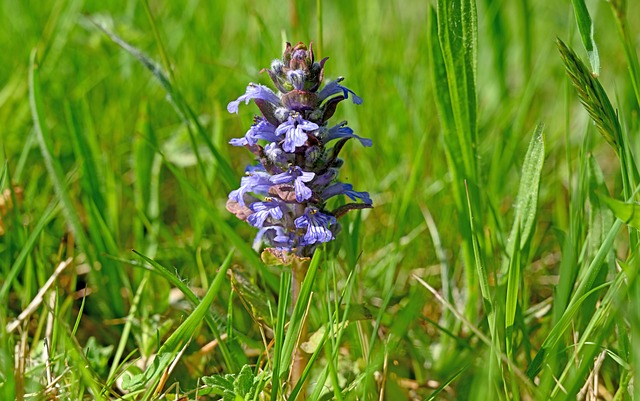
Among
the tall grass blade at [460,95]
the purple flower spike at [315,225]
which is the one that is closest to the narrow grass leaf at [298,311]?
the purple flower spike at [315,225]

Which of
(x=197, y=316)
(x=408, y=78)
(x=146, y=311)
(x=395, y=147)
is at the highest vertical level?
(x=408, y=78)

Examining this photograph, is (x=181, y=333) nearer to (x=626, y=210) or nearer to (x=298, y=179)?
(x=298, y=179)

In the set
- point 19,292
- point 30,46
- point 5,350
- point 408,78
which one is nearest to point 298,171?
point 5,350

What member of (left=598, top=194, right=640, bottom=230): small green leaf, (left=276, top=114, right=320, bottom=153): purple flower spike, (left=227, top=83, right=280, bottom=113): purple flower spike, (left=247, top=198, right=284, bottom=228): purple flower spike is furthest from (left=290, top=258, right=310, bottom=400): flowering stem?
(left=598, top=194, right=640, bottom=230): small green leaf

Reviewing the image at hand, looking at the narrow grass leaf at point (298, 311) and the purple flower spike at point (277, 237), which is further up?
the purple flower spike at point (277, 237)

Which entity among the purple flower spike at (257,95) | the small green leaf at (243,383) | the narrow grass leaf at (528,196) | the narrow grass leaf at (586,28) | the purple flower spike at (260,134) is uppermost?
the narrow grass leaf at (586,28)

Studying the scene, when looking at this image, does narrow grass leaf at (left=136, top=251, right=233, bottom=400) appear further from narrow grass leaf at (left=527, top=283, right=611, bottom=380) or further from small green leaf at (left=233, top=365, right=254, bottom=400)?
narrow grass leaf at (left=527, top=283, right=611, bottom=380)

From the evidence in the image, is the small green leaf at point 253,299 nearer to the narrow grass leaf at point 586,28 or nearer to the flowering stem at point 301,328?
the flowering stem at point 301,328

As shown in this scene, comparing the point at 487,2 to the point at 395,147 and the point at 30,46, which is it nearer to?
the point at 395,147
